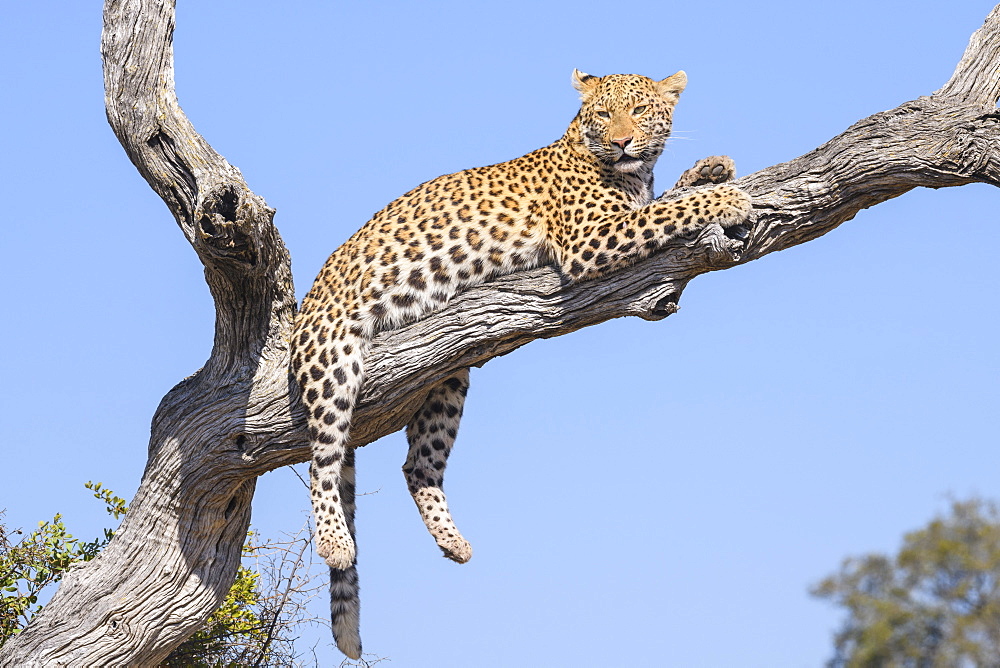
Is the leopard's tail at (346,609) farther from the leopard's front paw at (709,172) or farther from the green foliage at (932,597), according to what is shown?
the green foliage at (932,597)

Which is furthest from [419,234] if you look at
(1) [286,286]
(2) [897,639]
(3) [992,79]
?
(2) [897,639]

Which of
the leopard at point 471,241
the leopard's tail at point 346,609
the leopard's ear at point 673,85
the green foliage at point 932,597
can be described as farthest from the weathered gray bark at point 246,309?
the green foliage at point 932,597

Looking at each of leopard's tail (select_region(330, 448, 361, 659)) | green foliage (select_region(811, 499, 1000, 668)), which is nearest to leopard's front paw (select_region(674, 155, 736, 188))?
leopard's tail (select_region(330, 448, 361, 659))

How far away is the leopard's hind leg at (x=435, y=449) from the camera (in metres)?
9.32

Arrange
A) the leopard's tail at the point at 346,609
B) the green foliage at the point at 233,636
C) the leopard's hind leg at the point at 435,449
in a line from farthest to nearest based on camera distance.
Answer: the green foliage at the point at 233,636, the leopard's hind leg at the point at 435,449, the leopard's tail at the point at 346,609

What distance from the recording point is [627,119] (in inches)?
347

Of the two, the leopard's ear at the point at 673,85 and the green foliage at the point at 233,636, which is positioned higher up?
the leopard's ear at the point at 673,85

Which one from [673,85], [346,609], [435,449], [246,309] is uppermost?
[673,85]

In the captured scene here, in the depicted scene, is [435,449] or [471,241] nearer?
[471,241]

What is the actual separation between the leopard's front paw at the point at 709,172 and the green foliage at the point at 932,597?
27918mm

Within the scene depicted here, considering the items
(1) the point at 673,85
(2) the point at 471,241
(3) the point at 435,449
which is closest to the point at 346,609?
(3) the point at 435,449

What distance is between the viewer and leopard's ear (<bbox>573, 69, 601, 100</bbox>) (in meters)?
9.15

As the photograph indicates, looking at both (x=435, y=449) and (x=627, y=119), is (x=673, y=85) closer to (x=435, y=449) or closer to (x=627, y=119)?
(x=627, y=119)

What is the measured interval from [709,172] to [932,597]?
103 feet
